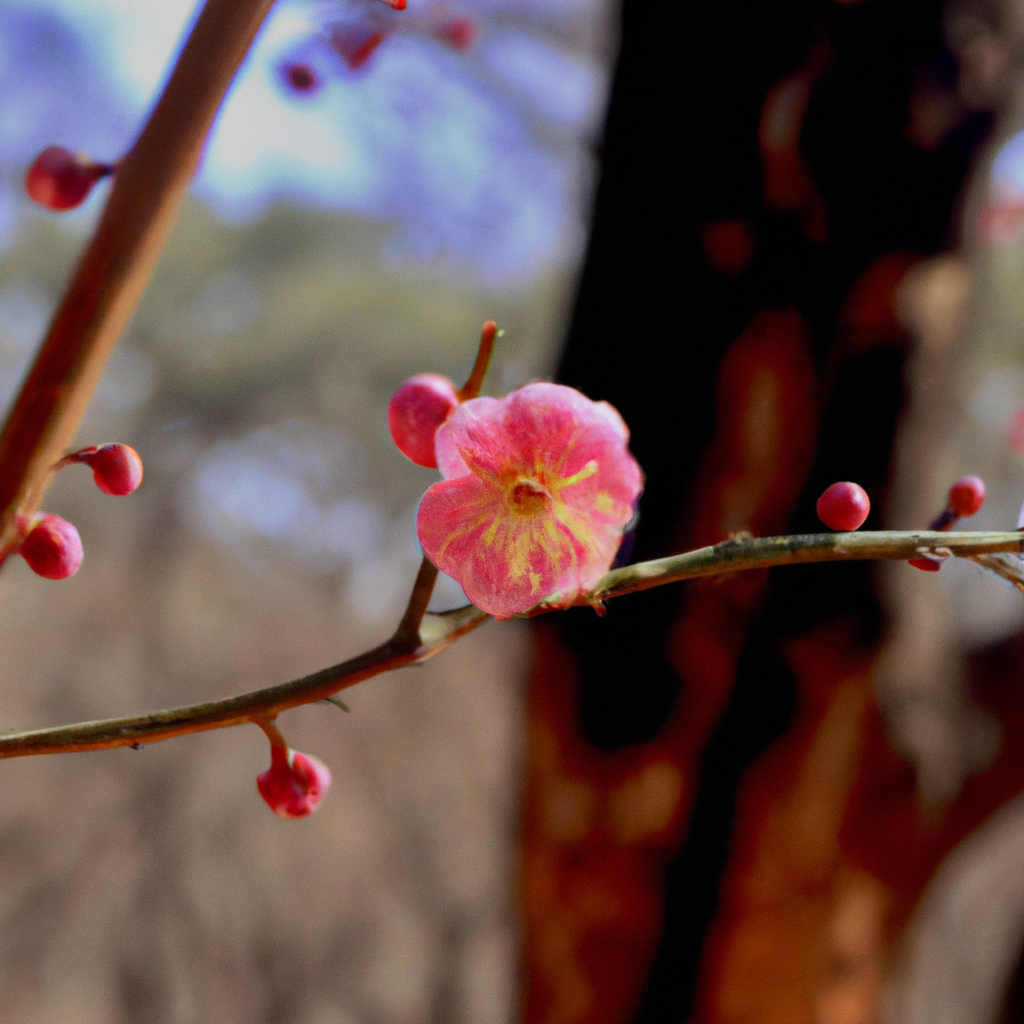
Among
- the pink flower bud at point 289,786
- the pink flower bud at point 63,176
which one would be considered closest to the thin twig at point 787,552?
the pink flower bud at point 289,786

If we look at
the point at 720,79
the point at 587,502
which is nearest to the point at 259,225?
the point at 720,79

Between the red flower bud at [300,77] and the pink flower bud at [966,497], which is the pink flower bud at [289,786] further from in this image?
the red flower bud at [300,77]

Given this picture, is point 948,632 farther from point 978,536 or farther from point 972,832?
point 978,536

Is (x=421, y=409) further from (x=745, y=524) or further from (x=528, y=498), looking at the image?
(x=745, y=524)

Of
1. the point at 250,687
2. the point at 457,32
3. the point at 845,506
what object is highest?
the point at 457,32

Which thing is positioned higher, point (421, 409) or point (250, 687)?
point (421, 409)

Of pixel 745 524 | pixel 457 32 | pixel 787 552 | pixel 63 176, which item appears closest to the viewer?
pixel 787 552

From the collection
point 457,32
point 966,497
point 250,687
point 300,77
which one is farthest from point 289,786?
point 250,687
